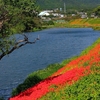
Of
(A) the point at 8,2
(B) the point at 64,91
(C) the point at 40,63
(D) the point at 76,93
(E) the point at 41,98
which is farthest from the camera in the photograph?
(C) the point at 40,63

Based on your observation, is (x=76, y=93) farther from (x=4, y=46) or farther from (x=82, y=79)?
(x=4, y=46)

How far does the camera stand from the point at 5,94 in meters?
36.1

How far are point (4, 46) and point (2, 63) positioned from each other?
32734 mm

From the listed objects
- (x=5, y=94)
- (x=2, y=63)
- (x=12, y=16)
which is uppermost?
(x=12, y=16)

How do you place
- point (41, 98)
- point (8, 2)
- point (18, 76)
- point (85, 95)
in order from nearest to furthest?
point (85, 95) < point (41, 98) < point (8, 2) < point (18, 76)

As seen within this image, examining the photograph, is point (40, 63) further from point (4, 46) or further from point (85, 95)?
point (85, 95)

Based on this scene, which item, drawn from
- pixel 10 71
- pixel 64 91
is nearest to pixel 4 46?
pixel 64 91

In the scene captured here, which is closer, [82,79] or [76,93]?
[76,93]

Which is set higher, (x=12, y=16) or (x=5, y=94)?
(x=12, y=16)

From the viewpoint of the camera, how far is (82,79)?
20.2 metres

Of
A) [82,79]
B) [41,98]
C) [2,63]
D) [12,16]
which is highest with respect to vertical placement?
[12,16]

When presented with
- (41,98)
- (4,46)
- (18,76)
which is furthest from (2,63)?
(41,98)

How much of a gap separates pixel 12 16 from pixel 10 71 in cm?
2563

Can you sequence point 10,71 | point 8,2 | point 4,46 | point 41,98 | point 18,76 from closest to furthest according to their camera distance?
point 41,98, point 8,2, point 4,46, point 18,76, point 10,71
